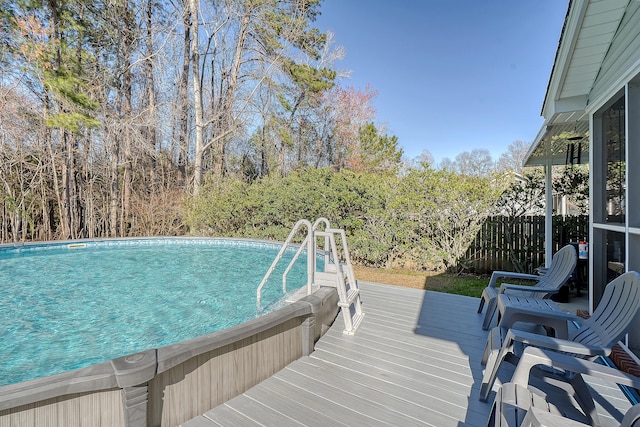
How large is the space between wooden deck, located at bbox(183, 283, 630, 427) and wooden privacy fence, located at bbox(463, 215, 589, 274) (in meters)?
3.57

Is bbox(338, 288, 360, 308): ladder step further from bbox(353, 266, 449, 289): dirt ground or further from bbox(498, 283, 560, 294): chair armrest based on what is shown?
bbox(353, 266, 449, 289): dirt ground

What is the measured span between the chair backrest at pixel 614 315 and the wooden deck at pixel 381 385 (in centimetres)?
47

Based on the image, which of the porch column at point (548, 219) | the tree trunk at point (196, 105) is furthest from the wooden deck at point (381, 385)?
the tree trunk at point (196, 105)

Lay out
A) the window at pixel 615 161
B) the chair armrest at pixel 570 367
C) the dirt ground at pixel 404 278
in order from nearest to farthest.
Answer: the chair armrest at pixel 570 367
the window at pixel 615 161
the dirt ground at pixel 404 278

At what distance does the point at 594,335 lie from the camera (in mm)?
2227

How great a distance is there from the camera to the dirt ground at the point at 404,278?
233 inches

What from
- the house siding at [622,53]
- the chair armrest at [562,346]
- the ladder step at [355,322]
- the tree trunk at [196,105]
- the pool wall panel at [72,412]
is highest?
the tree trunk at [196,105]

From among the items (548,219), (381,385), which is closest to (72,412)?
(381,385)

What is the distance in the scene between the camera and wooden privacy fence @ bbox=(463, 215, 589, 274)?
653 centimetres

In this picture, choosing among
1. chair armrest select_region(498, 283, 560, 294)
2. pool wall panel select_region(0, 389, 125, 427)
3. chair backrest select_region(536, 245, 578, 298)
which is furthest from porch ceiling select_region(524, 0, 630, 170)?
pool wall panel select_region(0, 389, 125, 427)

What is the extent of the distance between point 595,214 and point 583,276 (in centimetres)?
265

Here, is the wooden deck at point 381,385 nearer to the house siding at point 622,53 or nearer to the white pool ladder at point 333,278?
the white pool ladder at point 333,278

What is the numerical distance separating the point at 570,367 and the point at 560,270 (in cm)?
224

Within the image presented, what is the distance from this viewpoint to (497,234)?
6.74 m
